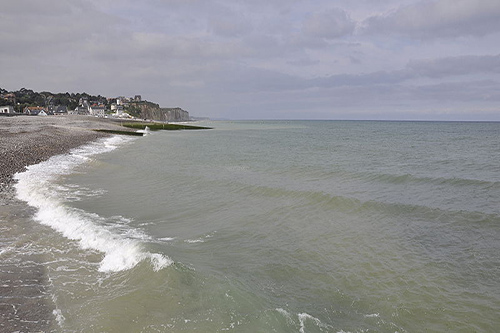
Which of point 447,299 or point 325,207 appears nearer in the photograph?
point 447,299

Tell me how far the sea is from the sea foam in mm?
55

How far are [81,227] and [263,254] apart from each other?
6.06 m

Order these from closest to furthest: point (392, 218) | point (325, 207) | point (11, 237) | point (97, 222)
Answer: point (11, 237), point (97, 222), point (392, 218), point (325, 207)

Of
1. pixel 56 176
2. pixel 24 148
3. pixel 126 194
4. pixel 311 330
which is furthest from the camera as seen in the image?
pixel 24 148

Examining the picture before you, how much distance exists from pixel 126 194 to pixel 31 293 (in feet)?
31.4

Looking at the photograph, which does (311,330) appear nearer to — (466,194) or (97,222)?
(97,222)

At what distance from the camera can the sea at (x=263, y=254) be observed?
6371 millimetres

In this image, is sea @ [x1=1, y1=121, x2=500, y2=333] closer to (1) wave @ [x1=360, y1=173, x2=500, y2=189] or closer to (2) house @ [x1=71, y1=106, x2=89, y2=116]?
(1) wave @ [x1=360, y1=173, x2=500, y2=189]

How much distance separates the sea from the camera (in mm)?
6371

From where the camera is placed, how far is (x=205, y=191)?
17016 mm

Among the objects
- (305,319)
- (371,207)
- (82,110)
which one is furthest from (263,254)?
(82,110)

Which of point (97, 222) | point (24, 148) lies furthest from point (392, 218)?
point (24, 148)

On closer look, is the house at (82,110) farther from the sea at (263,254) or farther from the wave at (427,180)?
the wave at (427,180)

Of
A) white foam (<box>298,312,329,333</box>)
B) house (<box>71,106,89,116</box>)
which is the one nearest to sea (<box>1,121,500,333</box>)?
white foam (<box>298,312,329,333</box>)
